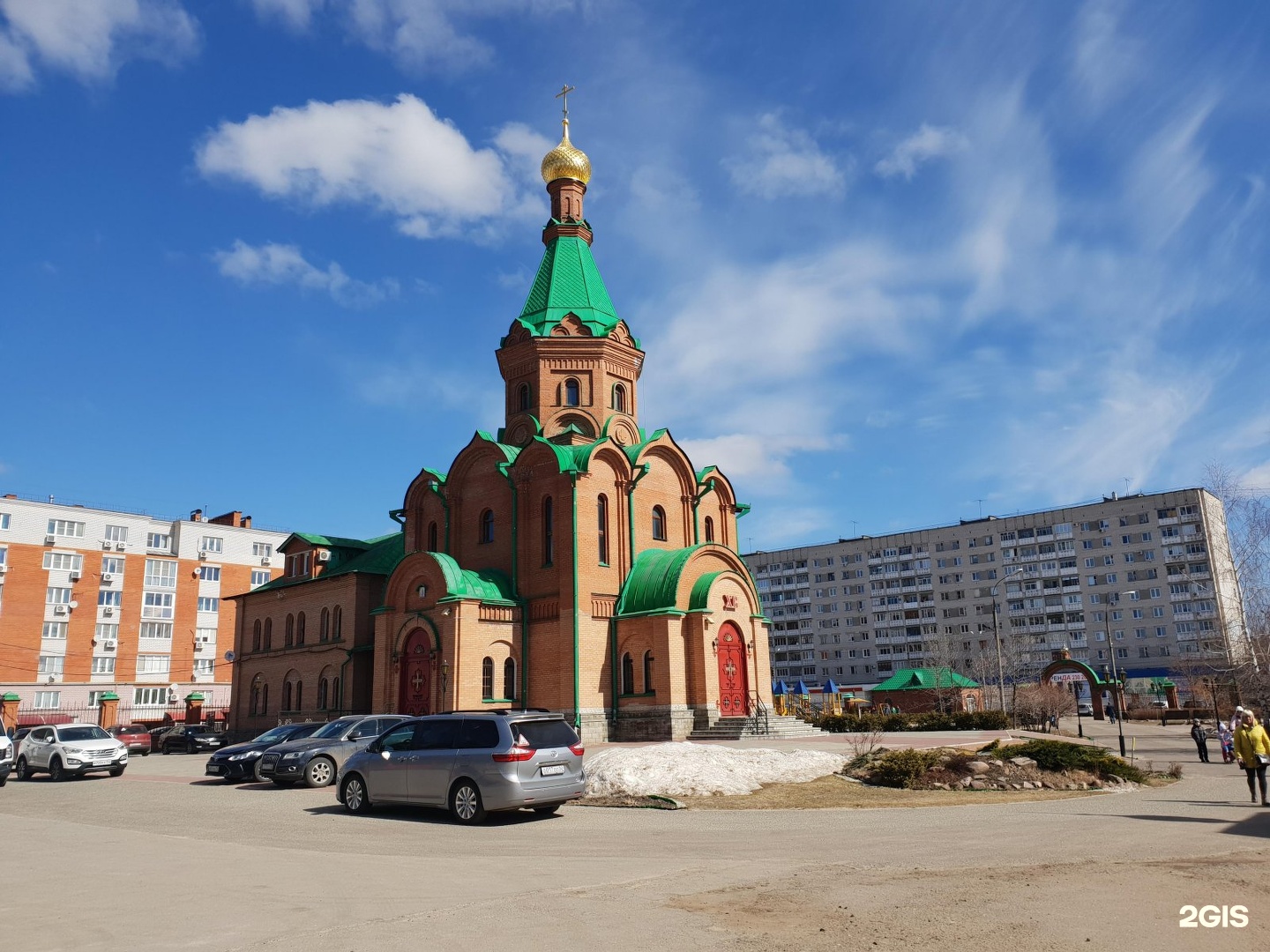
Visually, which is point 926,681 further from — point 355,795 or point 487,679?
point 355,795

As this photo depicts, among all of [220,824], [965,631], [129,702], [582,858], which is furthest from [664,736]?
[965,631]

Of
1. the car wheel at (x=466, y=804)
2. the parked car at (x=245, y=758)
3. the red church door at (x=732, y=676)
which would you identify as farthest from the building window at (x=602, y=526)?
the car wheel at (x=466, y=804)

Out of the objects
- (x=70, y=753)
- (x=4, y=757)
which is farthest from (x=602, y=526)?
(x=4, y=757)

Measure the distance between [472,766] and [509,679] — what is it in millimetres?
17761

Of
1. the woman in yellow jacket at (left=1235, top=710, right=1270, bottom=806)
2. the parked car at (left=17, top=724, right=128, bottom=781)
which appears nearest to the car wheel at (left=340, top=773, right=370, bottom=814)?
the parked car at (left=17, top=724, right=128, bottom=781)

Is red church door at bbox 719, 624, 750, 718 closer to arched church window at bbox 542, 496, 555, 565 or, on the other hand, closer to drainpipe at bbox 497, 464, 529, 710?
arched church window at bbox 542, 496, 555, 565

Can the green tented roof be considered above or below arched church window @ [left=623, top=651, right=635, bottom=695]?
above

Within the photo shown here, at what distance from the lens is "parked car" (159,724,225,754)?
3538 cm

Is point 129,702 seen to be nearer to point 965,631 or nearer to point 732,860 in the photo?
point 732,860

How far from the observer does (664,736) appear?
28062mm

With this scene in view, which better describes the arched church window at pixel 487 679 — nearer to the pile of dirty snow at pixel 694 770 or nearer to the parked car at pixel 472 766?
the pile of dirty snow at pixel 694 770

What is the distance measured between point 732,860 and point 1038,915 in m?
3.40

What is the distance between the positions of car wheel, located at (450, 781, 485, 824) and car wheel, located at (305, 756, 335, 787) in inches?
253

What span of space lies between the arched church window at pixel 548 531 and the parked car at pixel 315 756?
11.7m
